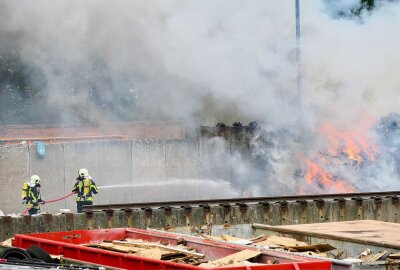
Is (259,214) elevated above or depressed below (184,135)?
below

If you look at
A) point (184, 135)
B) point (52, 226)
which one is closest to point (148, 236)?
point (52, 226)

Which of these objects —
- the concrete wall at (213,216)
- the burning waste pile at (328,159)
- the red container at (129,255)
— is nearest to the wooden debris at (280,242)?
the red container at (129,255)

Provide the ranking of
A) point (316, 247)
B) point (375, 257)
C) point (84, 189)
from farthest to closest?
Answer: point (84, 189) → point (316, 247) → point (375, 257)

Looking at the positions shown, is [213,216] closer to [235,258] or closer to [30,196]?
[30,196]

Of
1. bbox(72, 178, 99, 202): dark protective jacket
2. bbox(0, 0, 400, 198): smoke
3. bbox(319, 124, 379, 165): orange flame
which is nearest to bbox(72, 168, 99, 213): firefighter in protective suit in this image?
bbox(72, 178, 99, 202): dark protective jacket

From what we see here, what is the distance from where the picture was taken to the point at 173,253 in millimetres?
14695

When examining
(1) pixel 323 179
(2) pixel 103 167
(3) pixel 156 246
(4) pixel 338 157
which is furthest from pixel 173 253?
(4) pixel 338 157

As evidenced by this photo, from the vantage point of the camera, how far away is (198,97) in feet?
105

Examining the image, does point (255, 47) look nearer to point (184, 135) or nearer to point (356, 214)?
point (184, 135)

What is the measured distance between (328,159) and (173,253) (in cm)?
1668

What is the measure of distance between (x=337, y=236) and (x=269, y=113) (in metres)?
15.4

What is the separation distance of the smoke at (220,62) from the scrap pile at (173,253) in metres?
15.2

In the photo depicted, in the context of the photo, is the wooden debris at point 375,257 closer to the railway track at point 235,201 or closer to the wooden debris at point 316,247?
the wooden debris at point 316,247

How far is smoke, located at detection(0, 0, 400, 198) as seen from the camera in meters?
31.3
